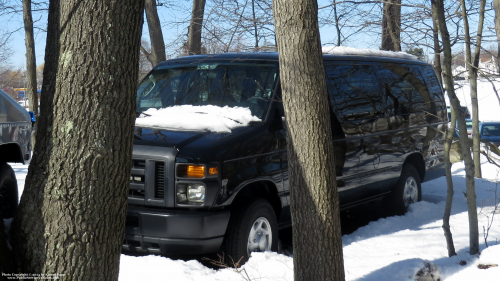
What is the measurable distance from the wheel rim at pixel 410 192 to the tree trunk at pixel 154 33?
722cm

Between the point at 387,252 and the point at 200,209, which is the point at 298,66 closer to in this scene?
the point at 200,209

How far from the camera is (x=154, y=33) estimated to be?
496 inches

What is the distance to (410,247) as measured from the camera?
18.1ft

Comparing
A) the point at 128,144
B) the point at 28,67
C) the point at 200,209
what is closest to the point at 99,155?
the point at 128,144

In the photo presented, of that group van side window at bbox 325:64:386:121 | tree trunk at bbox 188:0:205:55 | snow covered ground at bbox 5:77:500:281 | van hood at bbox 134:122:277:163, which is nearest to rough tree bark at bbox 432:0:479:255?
snow covered ground at bbox 5:77:500:281

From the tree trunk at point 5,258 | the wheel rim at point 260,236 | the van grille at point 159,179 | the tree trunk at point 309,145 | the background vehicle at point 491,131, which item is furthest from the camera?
the background vehicle at point 491,131

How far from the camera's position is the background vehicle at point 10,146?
4363 mm

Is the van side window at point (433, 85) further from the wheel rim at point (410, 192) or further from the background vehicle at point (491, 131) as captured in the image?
the background vehicle at point (491, 131)

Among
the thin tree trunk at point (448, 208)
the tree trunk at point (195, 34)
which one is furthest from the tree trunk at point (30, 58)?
the thin tree trunk at point (448, 208)

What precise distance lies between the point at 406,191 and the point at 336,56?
2349 millimetres

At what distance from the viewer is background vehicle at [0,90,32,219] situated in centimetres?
436

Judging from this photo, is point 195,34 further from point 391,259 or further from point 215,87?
point 391,259

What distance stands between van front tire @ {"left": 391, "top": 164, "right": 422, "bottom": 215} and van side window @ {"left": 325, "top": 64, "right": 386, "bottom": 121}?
1143 millimetres

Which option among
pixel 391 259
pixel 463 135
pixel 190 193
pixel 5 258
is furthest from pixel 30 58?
pixel 5 258
